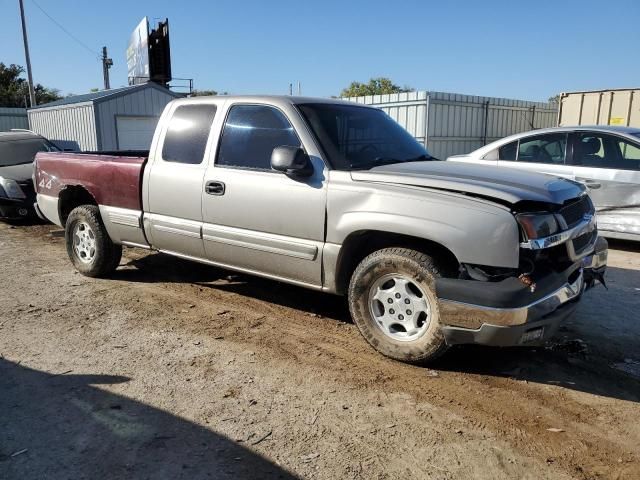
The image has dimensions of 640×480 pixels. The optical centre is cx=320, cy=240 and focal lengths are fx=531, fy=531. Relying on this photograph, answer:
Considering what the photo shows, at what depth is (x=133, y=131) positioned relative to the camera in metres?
21.1

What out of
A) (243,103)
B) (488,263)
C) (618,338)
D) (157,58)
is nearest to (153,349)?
(243,103)

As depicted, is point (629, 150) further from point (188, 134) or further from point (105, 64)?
point (105, 64)

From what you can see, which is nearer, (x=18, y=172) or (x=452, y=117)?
(x=18, y=172)

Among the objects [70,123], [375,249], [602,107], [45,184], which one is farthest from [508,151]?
[70,123]

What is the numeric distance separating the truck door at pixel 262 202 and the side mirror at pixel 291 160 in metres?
0.09

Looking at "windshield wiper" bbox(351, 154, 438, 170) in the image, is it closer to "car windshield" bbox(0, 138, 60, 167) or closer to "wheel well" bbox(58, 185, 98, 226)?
"wheel well" bbox(58, 185, 98, 226)

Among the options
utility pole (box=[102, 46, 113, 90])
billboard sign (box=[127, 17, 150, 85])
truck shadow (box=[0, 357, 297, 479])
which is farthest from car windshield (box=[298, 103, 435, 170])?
utility pole (box=[102, 46, 113, 90])

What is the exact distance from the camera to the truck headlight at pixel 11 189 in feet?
31.3

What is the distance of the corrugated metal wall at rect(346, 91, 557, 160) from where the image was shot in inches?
583

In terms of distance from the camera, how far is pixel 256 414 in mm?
3182

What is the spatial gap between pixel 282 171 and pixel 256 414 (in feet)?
6.18

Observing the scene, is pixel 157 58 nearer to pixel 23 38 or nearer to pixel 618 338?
pixel 23 38

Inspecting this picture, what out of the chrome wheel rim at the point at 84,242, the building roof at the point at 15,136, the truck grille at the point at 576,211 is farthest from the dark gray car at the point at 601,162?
the building roof at the point at 15,136

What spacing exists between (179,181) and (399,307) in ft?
7.98
